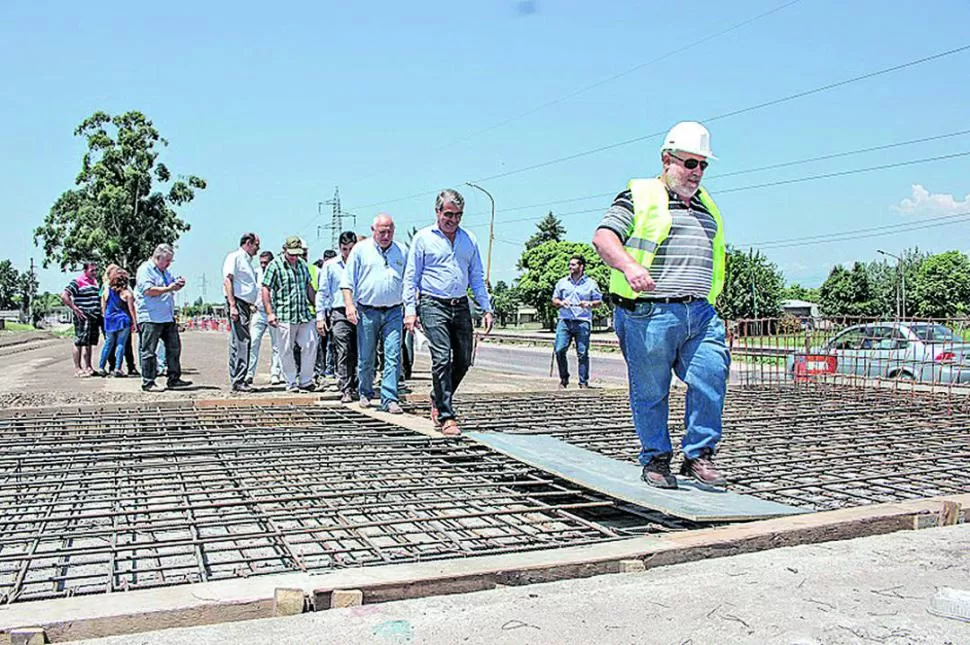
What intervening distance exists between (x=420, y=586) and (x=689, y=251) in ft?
7.57

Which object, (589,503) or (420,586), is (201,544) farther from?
(589,503)

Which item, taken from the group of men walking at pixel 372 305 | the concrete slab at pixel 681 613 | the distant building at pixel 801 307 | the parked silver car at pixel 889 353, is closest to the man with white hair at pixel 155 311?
the group of men walking at pixel 372 305

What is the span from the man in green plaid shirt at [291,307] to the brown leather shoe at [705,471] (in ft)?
20.7

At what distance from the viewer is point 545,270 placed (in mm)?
89188

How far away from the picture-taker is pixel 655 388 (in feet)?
14.7

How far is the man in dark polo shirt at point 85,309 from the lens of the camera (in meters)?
12.4

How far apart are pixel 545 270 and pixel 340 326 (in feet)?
265

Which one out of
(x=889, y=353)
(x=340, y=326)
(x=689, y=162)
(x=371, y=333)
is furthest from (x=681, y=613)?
(x=889, y=353)

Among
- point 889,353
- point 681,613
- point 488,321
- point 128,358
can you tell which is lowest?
point 681,613

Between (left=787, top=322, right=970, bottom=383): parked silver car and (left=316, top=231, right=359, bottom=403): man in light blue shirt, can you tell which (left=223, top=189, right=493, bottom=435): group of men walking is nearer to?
(left=316, top=231, right=359, bottom=403): man in light blue shirt

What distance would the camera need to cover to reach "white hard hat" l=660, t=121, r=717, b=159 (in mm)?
4430

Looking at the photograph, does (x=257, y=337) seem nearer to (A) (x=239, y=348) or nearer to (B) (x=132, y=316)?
(A) (x=239, y=348)

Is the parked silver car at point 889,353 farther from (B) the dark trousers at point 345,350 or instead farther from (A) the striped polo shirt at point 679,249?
(A) the striped polo shirt at point 679,249

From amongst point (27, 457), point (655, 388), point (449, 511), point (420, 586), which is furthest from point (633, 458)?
point (27, 457)
